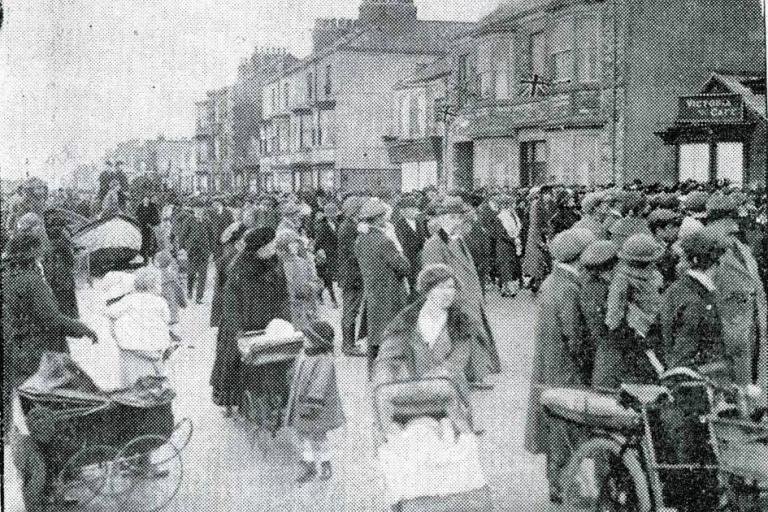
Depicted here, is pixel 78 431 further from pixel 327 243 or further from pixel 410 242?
pixel 327 243

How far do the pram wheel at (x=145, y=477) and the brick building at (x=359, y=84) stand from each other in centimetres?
3177

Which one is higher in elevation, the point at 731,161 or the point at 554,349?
the point at 731,161

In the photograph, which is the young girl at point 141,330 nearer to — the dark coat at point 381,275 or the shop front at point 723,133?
the dark coat at point 381,275

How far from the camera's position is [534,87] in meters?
26.0

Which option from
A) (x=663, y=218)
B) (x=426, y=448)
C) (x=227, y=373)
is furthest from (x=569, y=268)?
(x=663, y=218)

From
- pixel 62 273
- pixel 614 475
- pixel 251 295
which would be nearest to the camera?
pixel 614 475

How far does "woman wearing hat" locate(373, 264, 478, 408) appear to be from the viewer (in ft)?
18.9

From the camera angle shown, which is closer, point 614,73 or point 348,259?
point 348,259

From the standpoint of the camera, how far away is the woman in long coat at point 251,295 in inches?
319

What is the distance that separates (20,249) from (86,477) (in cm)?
169

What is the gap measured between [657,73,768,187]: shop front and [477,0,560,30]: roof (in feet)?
16.8

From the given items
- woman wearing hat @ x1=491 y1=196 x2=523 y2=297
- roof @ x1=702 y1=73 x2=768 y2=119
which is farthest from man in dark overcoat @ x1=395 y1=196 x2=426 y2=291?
roof @ x1=702 y1=73 x2=768 y2=119

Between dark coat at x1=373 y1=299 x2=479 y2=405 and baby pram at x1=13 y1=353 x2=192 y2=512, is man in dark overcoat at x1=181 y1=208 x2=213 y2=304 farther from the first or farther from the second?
dark coat at x1=373 y1=299 x2=479 y2=405

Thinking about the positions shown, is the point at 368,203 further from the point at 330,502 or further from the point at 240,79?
the point at 240,79
